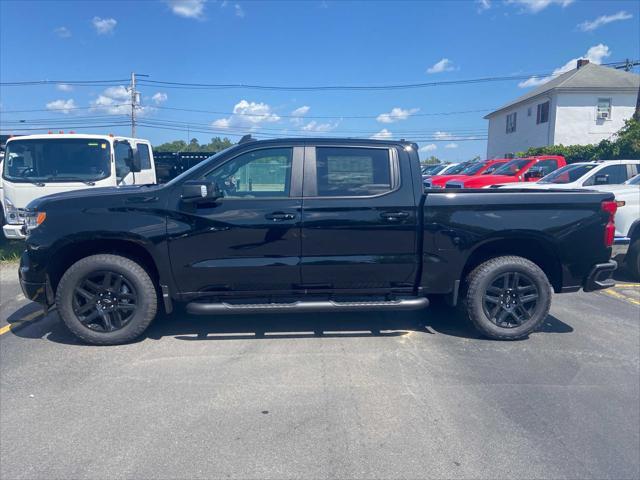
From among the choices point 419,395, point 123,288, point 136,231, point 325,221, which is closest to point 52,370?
point 123,288

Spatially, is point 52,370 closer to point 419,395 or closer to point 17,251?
point 419,395

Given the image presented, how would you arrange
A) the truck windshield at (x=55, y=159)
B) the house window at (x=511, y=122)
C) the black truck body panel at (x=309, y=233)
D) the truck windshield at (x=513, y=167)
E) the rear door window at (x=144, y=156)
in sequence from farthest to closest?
the house window at (x=511, y=122) < the truck windshield at (x=513, y=167) < the rear door window at (x=144, y=156) < the truck windshield at (x=55, y=159) < the black truck body panel at (x=309, y=233)

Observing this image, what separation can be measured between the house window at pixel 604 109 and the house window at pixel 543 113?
309cm

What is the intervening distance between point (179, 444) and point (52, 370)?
1.83 m

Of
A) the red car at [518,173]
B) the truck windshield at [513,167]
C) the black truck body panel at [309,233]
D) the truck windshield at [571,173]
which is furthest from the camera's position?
the truck windshield at [513,167]

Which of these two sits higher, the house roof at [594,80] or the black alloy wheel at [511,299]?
the house roof at [594,80]

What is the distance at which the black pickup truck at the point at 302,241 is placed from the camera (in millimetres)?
4887

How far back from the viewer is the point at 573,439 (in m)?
3.46

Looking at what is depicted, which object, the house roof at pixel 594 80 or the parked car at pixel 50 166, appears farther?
the house roof at pixel 594 80

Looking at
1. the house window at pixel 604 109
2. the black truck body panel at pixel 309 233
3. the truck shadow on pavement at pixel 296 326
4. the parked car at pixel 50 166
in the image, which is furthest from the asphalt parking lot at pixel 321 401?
the house window at pixel 604 109

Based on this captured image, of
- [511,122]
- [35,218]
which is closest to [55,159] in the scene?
[35,218]

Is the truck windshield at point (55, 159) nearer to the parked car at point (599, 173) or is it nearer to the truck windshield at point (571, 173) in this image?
the parked car at point (599, 173)

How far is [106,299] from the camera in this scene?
16.5 ft

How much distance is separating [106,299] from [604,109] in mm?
37500
